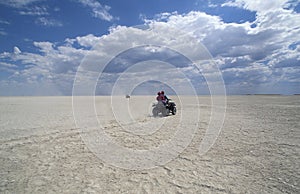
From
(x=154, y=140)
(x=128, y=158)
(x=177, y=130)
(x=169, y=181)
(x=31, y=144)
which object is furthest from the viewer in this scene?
(x=177, y=130)

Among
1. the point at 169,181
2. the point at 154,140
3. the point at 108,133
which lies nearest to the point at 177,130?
the point at 154,140

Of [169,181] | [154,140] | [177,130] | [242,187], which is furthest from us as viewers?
[177,130]

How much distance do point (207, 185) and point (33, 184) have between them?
13.2 ft

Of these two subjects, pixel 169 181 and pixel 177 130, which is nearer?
pixel 169 181

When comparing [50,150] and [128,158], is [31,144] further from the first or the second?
[128,158]

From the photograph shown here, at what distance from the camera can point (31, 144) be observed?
7.95 metres

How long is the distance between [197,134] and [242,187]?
530cm

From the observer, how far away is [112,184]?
15.2 feet

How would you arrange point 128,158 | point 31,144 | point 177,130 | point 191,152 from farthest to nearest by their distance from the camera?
point 177,130, point 31,144, point 191,152, point 128,158

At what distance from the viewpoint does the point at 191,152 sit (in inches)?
272

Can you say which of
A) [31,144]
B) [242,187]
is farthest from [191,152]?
[31,144]

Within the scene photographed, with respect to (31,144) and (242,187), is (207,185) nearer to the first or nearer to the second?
(242,187)

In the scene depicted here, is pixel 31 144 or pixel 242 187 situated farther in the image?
pixel 31 144

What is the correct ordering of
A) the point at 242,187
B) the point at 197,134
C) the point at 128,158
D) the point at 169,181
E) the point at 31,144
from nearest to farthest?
the point at 242,187 → the point at 169,181 → the point at 128,158 → the point at 31,144 → the point at 197,134
